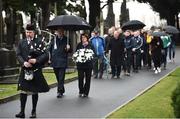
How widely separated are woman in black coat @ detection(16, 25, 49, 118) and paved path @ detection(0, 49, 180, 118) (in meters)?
0.63

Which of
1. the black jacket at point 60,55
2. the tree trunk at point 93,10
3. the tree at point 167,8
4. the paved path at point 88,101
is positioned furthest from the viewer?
the tree at point 167,8

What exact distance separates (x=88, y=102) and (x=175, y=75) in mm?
8080

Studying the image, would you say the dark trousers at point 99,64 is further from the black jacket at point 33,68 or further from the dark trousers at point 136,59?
the black jacket at point 33,68

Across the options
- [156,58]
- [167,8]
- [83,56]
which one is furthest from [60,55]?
[167,8]

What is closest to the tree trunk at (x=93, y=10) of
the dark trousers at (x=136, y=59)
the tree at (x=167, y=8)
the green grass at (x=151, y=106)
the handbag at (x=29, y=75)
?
the tree at (x=167, y=8)

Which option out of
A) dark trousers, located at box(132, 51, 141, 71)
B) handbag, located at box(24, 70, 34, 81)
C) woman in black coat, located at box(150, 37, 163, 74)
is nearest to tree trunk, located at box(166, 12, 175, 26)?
dark trousers, located at box(132, 51, 141, 71)

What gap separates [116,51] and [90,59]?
608 centimetres

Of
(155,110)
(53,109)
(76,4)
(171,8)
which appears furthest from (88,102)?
(171,8)

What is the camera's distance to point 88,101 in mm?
14469

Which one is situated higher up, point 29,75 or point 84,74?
point 29,75

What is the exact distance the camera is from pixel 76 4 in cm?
5288

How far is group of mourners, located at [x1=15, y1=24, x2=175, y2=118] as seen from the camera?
1158 centimetres

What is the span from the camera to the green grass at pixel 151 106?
1155 centimetres

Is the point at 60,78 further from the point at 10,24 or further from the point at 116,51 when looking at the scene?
the point at 10,24
